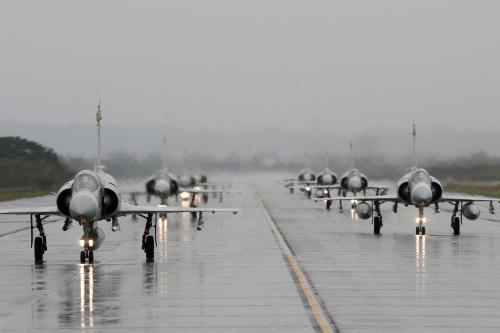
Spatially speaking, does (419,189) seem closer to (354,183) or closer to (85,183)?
(85,183)

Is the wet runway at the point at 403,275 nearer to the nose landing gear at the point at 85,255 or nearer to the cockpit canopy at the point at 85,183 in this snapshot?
the nose landing gear at the point at 85,255

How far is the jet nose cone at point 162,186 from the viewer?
49750mm

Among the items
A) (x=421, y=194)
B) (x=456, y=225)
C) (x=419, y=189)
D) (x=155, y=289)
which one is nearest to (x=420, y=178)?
(x=419, y=189)

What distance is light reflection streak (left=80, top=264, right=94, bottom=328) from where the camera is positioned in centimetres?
1520

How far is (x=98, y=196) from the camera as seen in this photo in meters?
24.1

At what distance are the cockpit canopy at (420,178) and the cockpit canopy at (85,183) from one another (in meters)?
14.6

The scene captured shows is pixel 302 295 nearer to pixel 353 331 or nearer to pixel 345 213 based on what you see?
pixel 353 331

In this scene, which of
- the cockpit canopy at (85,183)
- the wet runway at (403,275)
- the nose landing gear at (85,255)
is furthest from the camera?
the nose landing gear at (85,255)

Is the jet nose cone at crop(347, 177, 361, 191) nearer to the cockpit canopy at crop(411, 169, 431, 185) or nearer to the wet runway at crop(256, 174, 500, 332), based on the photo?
the wet runway at crop(256, 174, 500, 332)

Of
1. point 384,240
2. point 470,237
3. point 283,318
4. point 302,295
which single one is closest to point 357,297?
point 302,295

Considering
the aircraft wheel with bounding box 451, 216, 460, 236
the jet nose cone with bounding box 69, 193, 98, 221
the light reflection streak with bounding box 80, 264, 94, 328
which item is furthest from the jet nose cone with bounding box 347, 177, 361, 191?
the jet nose cone with bounding box 69, 193, 98, 221

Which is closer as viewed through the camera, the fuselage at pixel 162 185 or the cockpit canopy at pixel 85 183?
the cockpit canopy at pixel 85 183

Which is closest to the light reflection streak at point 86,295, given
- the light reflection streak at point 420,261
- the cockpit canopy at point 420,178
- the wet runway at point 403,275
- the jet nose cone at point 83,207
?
the jet nose cone at point 83,207

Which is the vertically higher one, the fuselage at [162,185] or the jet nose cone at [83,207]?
the jet nose cone at [83,207]
